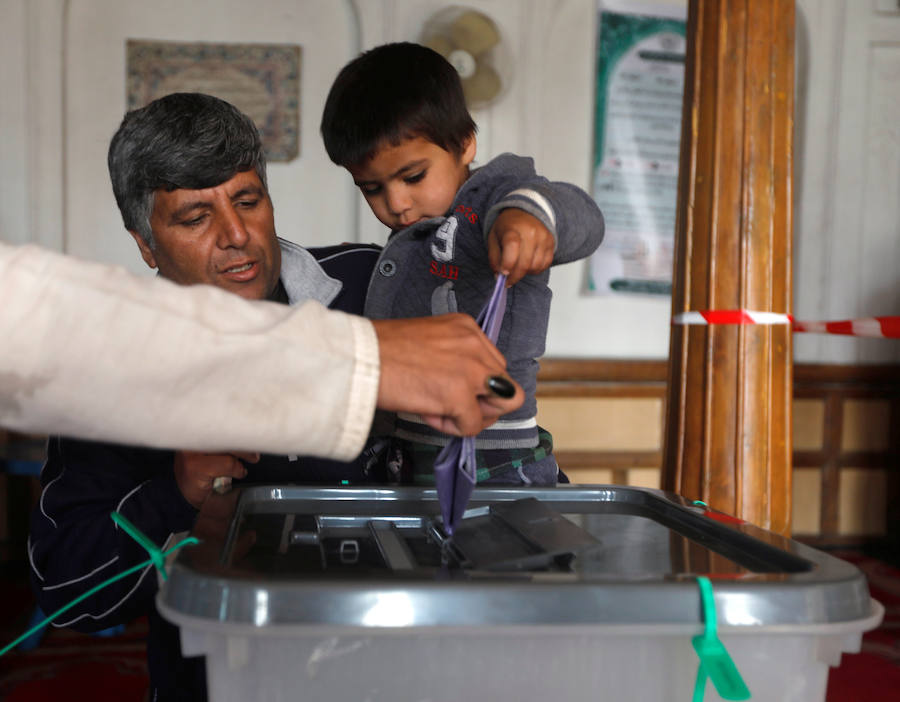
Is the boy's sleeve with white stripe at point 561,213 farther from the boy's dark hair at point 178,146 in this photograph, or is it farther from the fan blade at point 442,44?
the fan blade at point 442,44

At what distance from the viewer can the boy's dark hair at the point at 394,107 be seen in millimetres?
1492

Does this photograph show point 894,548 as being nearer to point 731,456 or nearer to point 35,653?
point 731,456

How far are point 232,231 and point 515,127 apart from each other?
2.41 meters

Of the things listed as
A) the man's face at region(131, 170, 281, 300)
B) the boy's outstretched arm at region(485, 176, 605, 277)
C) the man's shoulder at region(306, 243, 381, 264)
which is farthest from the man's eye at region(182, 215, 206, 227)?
the boy's outstretched arm at region(485, 176, 605, 277)

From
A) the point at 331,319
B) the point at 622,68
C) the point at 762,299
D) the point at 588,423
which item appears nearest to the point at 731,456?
the point at 762,299

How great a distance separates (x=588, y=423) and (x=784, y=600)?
3244 millimetres

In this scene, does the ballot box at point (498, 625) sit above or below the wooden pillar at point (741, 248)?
below

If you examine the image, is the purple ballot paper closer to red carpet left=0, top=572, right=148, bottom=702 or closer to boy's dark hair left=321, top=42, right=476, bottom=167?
boy's dark hair left=321, top=42, right=476, bottom=167

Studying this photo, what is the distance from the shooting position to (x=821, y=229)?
3.98 metres

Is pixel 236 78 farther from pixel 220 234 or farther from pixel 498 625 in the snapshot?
pixel 498 625

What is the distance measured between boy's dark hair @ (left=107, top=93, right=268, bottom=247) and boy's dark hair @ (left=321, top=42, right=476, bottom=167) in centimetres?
18

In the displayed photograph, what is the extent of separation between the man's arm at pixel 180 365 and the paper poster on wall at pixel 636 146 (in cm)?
321

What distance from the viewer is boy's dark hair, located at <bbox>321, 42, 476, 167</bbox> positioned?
4.90ft

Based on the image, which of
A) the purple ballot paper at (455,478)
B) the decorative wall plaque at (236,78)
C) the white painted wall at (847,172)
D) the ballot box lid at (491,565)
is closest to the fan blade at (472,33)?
the decorative wall plaque at (236,78)
